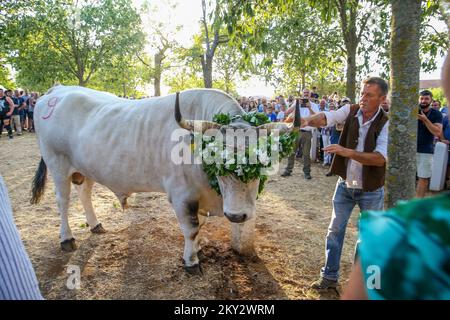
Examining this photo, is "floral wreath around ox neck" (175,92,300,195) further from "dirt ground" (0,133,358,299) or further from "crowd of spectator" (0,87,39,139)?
"crowd of spectator" (0,87,39,139)

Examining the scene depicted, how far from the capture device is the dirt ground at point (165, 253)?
364 cm

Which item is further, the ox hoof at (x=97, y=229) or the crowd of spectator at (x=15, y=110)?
the crowd of spectator at (x=15, y=110)

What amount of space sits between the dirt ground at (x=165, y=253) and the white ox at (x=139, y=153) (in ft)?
0.99

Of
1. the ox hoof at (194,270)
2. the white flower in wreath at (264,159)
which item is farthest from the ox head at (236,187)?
the ox hoof at (194,270)

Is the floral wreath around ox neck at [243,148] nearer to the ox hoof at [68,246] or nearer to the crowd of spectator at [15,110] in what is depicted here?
the ox hoof at [68,246]

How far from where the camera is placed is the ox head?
3.14 m

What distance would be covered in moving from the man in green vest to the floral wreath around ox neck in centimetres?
39

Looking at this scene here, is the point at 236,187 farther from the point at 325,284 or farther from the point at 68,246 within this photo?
the point at 68,246

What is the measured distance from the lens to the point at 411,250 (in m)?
0.65

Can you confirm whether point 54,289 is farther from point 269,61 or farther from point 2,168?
point 2,168

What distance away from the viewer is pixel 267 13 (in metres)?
4.30

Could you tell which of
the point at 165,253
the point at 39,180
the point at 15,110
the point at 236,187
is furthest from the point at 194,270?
the point at 15,110

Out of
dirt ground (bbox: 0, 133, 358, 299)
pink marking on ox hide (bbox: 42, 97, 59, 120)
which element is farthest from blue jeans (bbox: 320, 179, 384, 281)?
pink marking on ox hide (bbox: 42, 97, 59, 120)
